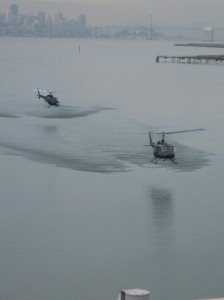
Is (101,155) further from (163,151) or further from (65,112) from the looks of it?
(65,112)

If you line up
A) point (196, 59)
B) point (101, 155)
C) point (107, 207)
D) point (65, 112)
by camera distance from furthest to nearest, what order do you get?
1. point (196, 59)
2. point (65, 112)
3. point (101, 155)
4. point (107, 207)

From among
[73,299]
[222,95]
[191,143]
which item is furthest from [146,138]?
[222,95]

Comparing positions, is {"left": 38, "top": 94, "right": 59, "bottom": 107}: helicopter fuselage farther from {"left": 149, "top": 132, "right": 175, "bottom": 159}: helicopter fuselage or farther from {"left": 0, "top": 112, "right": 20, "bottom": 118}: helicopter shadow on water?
{"left": 149, "top": 132, "right": 175, "bottom": 159}: helicopter fuselage

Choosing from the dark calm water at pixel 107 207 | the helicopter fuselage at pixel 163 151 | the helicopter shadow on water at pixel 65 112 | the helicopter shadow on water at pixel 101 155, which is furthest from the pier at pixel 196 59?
the helicopter fuselage at pixel 163 151

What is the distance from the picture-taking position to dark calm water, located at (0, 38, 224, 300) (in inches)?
431

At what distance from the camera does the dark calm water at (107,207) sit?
35.9ft

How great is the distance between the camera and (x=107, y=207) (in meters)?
15.1

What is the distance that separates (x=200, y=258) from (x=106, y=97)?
2752 cm

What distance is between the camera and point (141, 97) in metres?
40.0

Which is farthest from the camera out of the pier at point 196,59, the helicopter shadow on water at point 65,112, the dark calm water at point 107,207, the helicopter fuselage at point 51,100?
the pier at point 196,59

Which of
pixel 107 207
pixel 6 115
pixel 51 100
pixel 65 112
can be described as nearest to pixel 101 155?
pixel 107 207

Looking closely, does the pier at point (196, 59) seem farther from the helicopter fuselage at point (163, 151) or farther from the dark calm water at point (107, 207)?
the helicopter fuselage at point (163, 151)

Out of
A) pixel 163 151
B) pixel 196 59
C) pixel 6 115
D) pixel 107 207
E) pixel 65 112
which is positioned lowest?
pixel 196 59

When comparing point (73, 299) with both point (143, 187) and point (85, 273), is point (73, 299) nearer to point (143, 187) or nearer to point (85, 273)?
point (85, 273)
